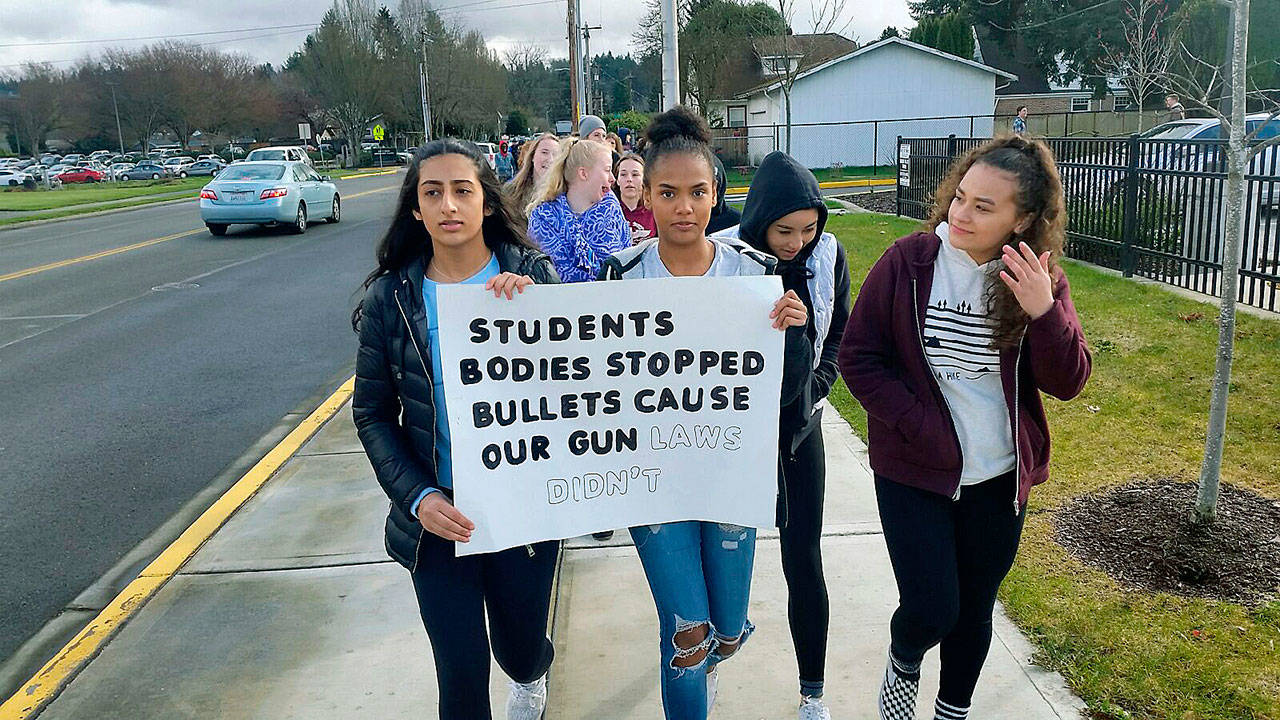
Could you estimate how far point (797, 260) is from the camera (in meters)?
2.94

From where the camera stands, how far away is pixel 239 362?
8.66m

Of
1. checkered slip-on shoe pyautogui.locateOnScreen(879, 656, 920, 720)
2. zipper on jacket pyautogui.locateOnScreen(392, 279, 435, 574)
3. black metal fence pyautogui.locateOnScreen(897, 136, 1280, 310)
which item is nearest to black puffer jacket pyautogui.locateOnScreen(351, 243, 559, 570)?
zipper on jacket pyautogui.locateOnScreen(392, 279, 435, 574)

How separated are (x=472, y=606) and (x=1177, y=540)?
3.10 m

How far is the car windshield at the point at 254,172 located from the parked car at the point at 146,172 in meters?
38.5

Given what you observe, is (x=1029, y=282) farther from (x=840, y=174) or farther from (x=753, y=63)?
(x=753, y=63)

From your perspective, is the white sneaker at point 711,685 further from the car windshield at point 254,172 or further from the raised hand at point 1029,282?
the car windshield at point 254,172

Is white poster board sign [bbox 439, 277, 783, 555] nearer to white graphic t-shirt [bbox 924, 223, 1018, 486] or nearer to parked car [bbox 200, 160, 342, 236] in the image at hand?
white graphic t-shirt [bbox 924, 223, 1018, 486]

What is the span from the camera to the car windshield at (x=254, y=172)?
1984cm

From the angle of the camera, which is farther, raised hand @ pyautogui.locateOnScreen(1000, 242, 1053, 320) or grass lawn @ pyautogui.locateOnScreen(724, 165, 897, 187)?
grass lawn @ pyautogui.locateOnScreen(724, 165, 897, 187)

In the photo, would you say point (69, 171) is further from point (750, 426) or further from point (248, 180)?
point (750, 426)

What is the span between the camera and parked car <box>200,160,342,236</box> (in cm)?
1916

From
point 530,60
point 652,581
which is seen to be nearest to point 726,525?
point 652,581

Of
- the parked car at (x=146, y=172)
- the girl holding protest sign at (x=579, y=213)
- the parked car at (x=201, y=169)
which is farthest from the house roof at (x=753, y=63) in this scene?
the girl holding protest sign at (x=579, y=213)

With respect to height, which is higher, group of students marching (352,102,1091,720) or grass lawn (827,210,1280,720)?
group of students marching (352,102,1091,720)
